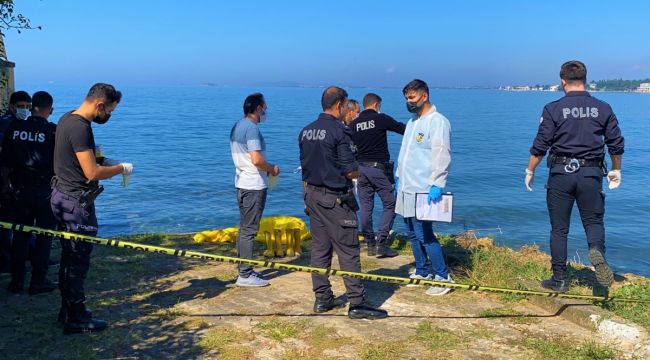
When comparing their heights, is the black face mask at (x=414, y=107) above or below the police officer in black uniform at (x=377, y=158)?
above

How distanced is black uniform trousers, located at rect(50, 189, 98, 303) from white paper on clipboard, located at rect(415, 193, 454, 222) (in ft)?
10.5

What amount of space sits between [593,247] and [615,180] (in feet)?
2.72

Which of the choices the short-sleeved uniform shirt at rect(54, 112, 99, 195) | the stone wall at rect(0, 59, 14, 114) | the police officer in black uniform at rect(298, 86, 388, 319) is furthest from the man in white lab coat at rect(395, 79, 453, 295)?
the stone wall at rect(0, 59, 14, 114)

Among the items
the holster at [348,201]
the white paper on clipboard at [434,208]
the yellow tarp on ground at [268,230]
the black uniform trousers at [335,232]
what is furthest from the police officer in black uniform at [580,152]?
the yellow tarp on ground at [268,230]

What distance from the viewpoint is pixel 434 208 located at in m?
5.59

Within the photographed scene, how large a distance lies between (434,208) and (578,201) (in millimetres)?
1429

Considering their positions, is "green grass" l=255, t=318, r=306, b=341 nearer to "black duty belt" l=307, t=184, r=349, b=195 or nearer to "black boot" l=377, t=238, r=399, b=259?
"black duty belt" l=307, t=184, r=349, b=195

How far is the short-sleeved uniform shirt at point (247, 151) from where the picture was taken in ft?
19.0

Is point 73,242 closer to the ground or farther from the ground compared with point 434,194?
closer to the ground

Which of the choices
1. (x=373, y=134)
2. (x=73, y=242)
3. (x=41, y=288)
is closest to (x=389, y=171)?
(x=373, y=134)

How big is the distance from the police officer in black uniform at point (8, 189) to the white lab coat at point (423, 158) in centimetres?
416

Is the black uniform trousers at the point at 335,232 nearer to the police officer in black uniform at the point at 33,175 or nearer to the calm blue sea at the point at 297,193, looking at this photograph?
the police officer in black uniform at the point at 33,175

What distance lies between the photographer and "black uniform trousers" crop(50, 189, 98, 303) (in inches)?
177

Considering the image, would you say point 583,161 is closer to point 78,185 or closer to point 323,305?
point 323,305
